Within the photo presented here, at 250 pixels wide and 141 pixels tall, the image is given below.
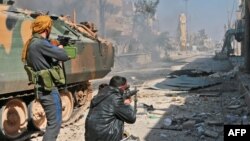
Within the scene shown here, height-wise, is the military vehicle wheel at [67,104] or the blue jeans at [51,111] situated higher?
the blue jeans at [51,111]

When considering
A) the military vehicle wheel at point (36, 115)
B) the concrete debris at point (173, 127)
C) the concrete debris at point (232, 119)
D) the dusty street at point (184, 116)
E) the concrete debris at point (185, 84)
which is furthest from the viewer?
the concrete debris at point (185, 84)

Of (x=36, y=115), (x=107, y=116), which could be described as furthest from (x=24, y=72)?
(x=107, y=116)

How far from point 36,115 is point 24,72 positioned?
3.15ft

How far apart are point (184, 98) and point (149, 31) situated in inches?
1631

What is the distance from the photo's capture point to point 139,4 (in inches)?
1988

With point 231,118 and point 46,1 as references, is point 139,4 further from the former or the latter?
point 231,118

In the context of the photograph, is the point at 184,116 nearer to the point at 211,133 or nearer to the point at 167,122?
the point at 167,122

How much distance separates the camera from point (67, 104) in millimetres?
9516

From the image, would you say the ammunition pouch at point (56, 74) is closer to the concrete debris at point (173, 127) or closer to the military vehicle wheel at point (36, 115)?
the military vehicle wheel at point (36, 115)

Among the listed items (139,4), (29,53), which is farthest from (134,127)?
(139,4)

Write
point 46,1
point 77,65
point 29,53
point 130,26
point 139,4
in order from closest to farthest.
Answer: point 29,53, point 77,65, point 46,1, point 139,4, point 130,26

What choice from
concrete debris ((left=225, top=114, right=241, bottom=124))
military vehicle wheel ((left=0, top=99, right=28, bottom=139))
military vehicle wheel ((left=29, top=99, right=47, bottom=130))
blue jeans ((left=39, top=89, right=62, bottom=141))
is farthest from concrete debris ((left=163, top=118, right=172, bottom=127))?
blue jeans ((left=39, top=89, right=62, bottom=141))

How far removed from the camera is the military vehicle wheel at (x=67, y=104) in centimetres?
927

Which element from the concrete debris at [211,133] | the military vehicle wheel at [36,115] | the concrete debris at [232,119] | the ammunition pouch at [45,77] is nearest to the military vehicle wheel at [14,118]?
the military vehicle wheel at [36,115]
